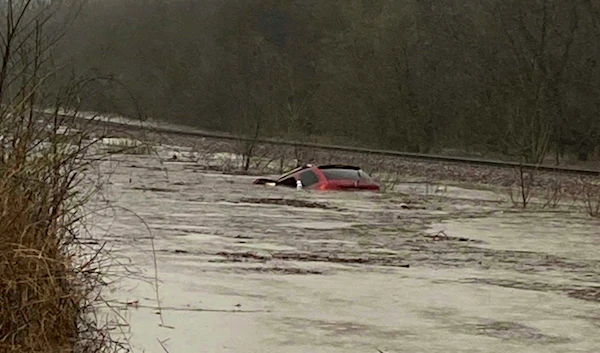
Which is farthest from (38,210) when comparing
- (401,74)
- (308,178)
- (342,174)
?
(401,74)

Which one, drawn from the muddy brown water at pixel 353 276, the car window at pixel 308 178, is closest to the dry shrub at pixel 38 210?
the muddy brown water at pixel 353 276

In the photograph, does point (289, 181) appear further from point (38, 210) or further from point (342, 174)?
point (38, 210)

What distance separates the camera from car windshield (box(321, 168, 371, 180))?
1291 inches

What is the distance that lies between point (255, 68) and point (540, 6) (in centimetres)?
3051

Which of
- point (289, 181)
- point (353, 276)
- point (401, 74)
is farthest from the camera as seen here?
point (401, 74)

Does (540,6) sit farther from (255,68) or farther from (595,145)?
(255,68)

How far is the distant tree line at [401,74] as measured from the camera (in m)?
52.8

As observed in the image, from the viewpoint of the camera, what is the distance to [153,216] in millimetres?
23781

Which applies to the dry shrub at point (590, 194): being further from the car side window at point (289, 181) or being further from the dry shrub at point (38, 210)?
the dry shrub at point (38, 210)

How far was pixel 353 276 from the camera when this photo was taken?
15.8 m

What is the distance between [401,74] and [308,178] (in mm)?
28956

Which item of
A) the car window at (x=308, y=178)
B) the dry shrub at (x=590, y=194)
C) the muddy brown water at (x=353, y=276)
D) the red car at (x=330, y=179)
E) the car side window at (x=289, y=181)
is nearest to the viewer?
the muddy brown water at (x=353, y=276)

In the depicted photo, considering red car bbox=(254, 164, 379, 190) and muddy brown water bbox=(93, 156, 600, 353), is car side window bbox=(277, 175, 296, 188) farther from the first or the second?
muddy brown water bbox=(93, 156, 600, 353)

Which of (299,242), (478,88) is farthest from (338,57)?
(299,242)
